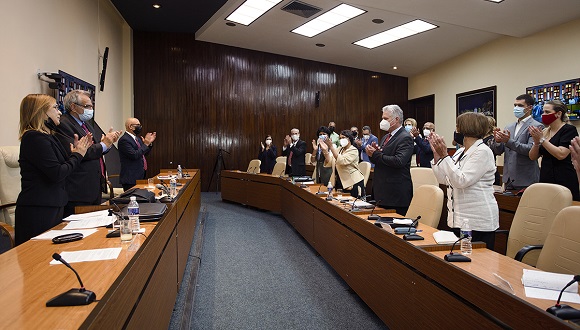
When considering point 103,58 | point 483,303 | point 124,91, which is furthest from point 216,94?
point 483,303

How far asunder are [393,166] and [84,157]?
2.37 m

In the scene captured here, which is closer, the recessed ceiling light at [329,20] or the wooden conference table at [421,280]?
the wooden conference table at [421,280]

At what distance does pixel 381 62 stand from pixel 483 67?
2.75 m

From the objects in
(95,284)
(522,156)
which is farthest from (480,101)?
(95,284)

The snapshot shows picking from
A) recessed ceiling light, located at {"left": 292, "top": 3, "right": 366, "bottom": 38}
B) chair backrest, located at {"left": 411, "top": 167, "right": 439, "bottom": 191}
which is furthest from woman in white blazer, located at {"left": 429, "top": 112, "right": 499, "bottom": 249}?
recessed ceiling light, located at {"left": 292, "top": 3, "right": 366, "bottom": 38}

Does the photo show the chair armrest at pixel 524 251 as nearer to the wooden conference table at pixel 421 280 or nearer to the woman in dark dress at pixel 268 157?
the wooden conference table at pixel 421 280

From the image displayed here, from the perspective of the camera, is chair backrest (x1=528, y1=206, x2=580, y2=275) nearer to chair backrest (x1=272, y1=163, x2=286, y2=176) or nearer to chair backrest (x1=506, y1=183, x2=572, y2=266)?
chair backrest (x1=506, y1=183, x2=572, y2=266)

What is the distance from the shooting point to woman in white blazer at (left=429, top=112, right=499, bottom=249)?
85.0 inches

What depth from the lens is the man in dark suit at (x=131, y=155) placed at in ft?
14.7

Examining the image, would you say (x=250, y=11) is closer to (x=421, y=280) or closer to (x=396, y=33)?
(x=396, y=33)

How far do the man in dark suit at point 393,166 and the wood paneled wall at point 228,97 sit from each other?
22.6 feet

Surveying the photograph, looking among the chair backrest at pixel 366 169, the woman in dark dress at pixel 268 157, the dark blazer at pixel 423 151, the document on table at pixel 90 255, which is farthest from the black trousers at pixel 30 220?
the woman in dark dress at pixel 268 157

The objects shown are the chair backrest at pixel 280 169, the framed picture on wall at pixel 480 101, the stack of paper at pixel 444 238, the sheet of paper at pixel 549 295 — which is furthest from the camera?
the framed picture on wall at pixel 480 101

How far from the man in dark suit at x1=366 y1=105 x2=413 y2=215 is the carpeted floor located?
0.84m
